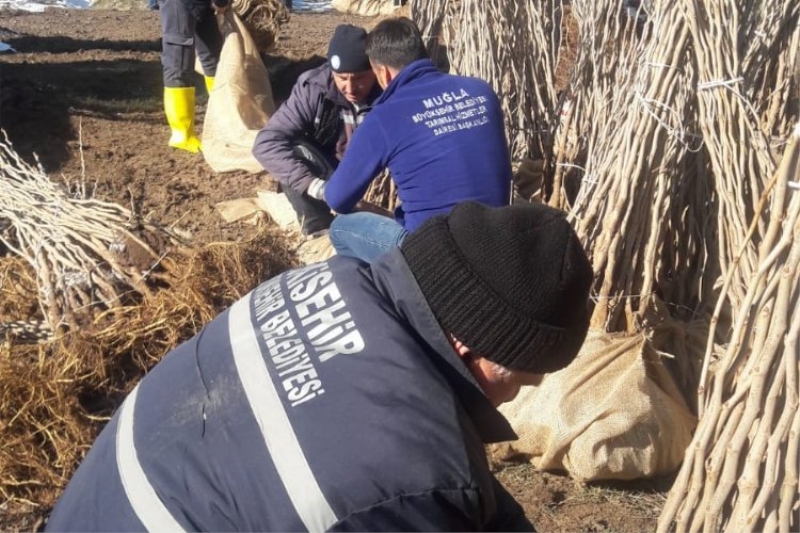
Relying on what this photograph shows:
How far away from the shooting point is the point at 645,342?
2822 mm

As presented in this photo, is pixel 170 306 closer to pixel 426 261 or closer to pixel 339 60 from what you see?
pixel 339 60

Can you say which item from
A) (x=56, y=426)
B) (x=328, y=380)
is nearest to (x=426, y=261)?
(x=328, y=380)

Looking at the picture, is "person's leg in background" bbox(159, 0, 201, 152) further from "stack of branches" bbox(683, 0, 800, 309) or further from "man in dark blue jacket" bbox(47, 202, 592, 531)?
"man in dark blue jacket" bbox(47, 202, 592, 531)

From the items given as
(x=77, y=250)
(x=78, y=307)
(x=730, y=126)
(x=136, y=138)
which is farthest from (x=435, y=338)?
(x=136, y=138)

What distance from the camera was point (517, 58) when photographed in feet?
12.9

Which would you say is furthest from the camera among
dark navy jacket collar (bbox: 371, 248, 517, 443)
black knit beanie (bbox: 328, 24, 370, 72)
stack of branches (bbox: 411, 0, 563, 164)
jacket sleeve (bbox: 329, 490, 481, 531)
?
stack of branches (bbox: 411, 0, 563, 164)

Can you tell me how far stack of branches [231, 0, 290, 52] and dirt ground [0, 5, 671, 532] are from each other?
1.95 ft

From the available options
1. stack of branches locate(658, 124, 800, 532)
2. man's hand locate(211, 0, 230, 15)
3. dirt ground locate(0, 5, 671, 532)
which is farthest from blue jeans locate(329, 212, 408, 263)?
man's hand locate(211, 0, 230, 15)

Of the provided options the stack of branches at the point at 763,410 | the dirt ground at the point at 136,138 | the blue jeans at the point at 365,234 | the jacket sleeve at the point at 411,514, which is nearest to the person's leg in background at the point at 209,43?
the dirt ground at the point at 136,138

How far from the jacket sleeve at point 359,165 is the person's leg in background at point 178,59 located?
2444mm

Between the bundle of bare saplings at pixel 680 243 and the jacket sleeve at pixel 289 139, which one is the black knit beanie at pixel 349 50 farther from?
the bundle of bare saplings at pixel 680 243

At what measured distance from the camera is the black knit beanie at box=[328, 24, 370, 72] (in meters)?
3.53

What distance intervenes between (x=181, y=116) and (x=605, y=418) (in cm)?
351

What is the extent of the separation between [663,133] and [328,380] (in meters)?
1.88
